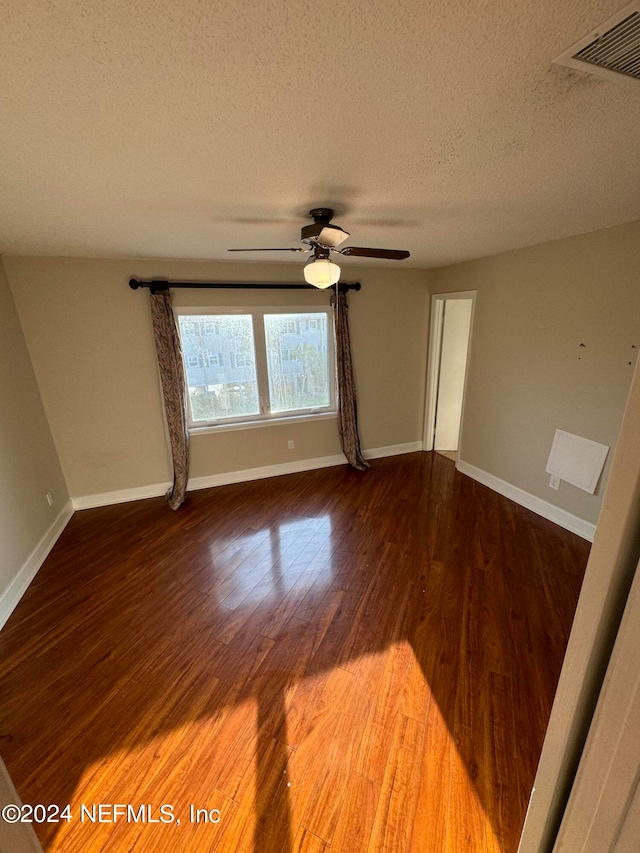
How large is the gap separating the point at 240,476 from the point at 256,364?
4.39ft

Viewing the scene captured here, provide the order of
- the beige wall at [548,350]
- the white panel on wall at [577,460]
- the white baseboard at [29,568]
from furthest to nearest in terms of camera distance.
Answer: the white panel on wall at [577,460]
the beige wall at [548,350]
the white baseboard at [29,568]

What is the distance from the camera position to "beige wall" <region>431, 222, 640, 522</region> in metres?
2.41

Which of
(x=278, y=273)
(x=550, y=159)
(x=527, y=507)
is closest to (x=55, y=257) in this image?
(x=278, y=273)

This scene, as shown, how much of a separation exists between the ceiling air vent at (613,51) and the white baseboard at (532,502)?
2671 millimetres

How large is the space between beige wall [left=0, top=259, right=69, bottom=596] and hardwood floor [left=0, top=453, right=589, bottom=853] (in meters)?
0.29

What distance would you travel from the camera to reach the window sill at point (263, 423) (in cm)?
369

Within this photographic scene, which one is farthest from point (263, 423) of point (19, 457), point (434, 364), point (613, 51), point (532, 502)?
point (613, 51)

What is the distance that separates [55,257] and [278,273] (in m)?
1.98

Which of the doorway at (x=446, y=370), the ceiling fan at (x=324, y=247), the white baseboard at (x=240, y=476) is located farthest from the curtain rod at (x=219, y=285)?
the white baseboard at (x=240, y=476)

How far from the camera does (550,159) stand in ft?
4.26

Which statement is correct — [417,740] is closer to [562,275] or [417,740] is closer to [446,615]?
[446,615]

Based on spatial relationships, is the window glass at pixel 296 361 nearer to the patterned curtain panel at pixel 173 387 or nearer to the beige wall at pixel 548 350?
the patterned curtain panel at pixel 173 387

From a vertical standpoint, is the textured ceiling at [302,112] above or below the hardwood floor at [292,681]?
above

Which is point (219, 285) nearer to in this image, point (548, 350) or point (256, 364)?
point (256, 364)
